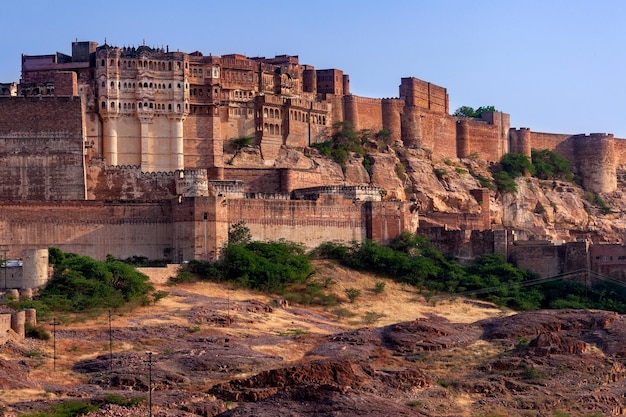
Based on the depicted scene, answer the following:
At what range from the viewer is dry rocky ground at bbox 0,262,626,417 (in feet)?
119

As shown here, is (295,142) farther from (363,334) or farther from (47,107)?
(363,334)

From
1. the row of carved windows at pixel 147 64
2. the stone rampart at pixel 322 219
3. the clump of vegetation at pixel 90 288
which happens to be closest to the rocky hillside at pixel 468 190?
the row of carved windows at pixel 147 64

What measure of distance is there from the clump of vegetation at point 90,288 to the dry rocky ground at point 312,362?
974 mm

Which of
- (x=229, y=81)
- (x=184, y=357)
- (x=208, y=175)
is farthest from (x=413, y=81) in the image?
(x=184, y=357)

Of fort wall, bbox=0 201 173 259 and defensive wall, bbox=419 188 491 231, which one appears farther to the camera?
defensive wall, bbox=419 188 491 231

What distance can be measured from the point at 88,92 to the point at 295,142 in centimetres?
1146

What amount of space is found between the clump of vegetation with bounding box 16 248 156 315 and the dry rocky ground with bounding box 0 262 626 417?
0.97 m

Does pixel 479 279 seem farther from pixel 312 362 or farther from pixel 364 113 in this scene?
pixel 312 362

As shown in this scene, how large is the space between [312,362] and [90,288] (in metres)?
12.2

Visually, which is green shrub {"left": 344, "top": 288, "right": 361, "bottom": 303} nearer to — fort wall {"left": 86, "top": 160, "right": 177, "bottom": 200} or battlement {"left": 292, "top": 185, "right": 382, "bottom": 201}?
battlement {"left": 292, "top": 185, "right": 382, "bottom": 201}

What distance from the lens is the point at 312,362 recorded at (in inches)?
1554

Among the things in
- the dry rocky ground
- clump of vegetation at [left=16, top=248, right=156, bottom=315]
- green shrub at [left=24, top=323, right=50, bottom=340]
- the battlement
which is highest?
the battlement

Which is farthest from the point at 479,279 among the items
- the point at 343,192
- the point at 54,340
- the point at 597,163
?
the point at 597,163

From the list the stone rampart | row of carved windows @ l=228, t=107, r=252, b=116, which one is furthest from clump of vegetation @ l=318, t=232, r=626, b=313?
row of carved windows @ l=228, t=107, r=252, b=116
